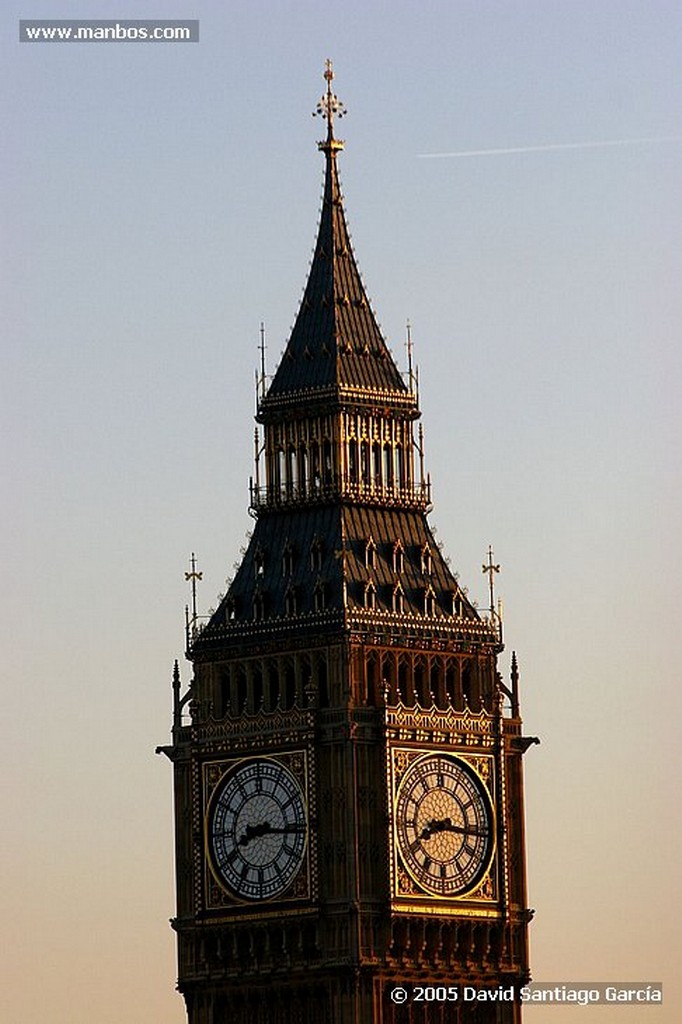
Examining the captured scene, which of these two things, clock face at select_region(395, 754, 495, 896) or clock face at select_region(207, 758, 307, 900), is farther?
clock face at select_region(207, 758, 307, 900)

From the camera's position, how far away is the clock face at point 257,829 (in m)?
146

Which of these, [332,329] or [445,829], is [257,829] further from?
[332,329]

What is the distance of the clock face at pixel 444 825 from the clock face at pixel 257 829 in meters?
2.68

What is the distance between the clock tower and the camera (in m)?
145

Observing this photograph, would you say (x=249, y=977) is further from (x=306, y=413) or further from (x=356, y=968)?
(x=306, y=413)

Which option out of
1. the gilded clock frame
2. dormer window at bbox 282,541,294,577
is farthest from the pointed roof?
the gilded clock frame

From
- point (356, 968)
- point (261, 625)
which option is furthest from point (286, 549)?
point (356, 968)

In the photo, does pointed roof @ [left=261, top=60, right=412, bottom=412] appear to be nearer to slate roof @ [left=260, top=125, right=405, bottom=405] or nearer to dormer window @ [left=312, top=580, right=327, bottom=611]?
slate roof @ [left=260, top=125, right=405, bottom=405]

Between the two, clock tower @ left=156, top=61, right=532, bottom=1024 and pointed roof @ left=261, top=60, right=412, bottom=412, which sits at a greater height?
pointed roof @ left=261, top=60, right=412, bottom=412

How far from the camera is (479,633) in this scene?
14862 centimetres

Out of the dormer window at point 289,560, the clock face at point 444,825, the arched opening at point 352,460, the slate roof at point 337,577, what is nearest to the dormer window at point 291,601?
the slate roof at point 337,577

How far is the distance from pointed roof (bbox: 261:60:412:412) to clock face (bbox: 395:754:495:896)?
10044 mm

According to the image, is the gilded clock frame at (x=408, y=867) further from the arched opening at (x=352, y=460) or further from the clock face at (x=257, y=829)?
the arched opening at (x=352, y=460)

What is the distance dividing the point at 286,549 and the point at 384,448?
3810 millimetres
